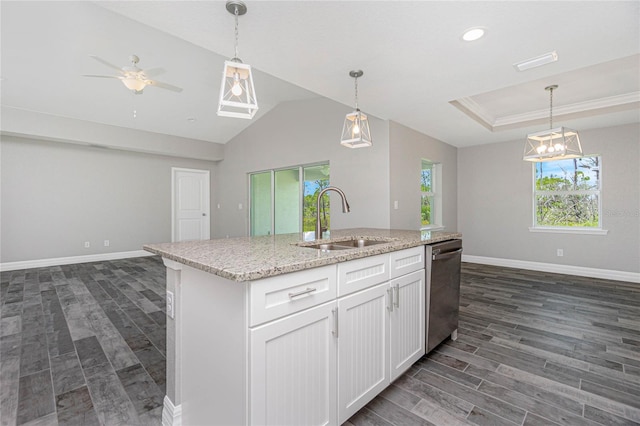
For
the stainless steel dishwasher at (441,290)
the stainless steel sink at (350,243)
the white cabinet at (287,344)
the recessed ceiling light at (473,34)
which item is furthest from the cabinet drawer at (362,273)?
the recessed ceiling light at (473,34)

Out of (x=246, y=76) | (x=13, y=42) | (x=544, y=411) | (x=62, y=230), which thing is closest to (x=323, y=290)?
(x=246, y=76)

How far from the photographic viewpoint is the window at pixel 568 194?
4.67 metres

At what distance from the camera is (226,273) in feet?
3.39

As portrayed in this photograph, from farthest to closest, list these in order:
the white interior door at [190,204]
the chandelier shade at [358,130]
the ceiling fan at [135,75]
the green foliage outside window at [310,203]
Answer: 1. the white interior door at [190,204]
2. the green foliage outside window at [310,203]
3. the ceiling fan at [135,75]
4. the chandelier shade at [358,130]

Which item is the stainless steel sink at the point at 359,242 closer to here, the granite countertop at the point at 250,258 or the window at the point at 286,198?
the granite countertop at the point at 250,258

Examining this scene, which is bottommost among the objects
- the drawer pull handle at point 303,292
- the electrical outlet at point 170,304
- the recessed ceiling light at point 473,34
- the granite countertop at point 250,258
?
the electrical outlet at point 170,304

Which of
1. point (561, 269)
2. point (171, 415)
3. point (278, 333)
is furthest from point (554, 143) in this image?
point (171, 415)

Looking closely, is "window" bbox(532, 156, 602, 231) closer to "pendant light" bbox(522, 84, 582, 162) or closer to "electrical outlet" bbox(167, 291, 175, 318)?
"pendant light" bbox(522, 84, 582, 162)

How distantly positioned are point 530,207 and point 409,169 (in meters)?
2.49

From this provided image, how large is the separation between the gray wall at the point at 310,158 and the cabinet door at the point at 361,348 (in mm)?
2574

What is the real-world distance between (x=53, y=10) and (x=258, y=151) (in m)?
3.74

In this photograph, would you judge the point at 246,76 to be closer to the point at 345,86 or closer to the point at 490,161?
the point at 345,86

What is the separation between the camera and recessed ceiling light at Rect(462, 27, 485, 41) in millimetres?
2037

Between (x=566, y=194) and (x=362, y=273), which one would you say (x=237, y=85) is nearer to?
(x=362, y=273)
